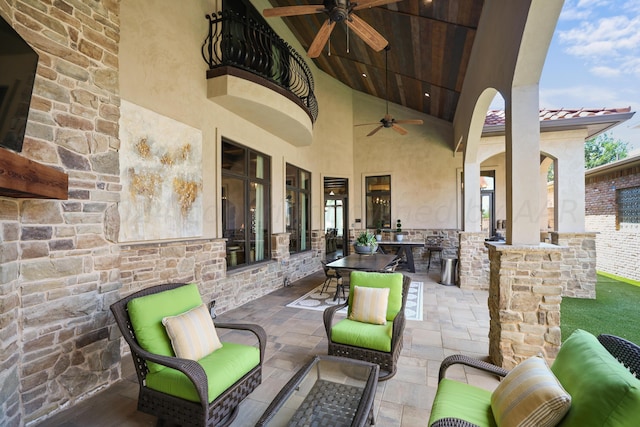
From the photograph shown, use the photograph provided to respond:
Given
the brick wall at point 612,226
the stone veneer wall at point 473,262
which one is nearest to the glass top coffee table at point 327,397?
the stone veneer wall at point 473,262

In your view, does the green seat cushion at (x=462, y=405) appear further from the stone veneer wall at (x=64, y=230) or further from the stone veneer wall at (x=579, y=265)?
the stone veneer wall at (x=579, y=265)

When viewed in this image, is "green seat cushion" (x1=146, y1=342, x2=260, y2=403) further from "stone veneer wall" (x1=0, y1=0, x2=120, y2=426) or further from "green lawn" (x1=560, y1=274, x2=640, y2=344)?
"green lawn" (x1=560, y1=274, x2=640, y2=344)

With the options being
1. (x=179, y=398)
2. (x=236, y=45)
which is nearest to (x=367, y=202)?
(x=236, y=45)

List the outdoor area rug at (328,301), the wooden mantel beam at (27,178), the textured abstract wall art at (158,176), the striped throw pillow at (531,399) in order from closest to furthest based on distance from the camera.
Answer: the striped throw pillow at (531,399), the wooden mantel beam at (27,178), the textured abstract wall art at (158,176), the outdoor area rug at (328,301)

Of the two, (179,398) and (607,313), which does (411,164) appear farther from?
(179,398)

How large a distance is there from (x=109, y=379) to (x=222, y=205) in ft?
9.41

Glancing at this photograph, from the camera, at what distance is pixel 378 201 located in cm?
967

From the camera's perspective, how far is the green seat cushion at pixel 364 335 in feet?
8.79

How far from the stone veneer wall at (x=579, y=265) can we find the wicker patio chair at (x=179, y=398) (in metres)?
6.36

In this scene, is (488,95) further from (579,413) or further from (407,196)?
(407,196)

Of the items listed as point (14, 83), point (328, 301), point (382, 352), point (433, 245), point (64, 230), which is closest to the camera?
point (14, 83)

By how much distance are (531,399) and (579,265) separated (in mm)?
5934

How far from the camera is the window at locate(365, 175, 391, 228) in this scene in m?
9.53

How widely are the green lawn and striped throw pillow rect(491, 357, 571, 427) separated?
2.99m
